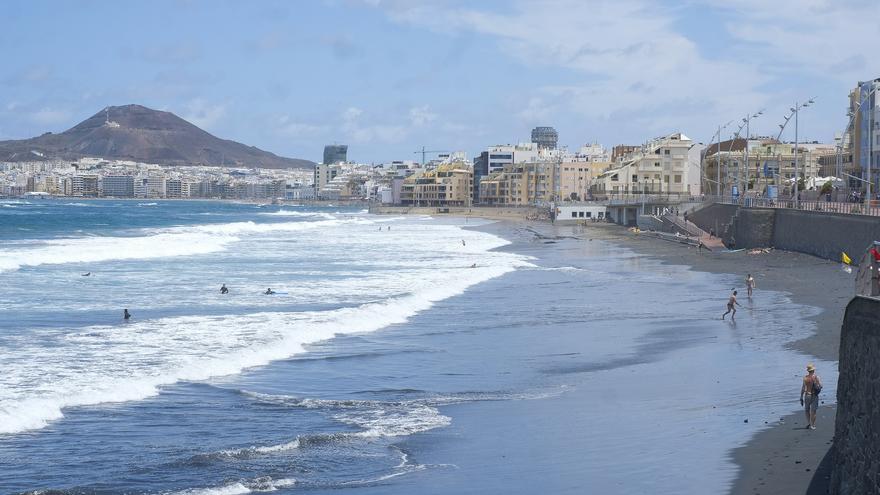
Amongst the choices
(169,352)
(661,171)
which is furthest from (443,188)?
(169,352)

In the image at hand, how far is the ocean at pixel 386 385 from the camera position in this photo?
39.8ft

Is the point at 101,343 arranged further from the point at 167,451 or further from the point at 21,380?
the point at 167,451

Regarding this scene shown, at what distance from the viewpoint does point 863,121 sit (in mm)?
58094

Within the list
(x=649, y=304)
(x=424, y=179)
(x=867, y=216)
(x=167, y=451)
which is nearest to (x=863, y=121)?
(x=867, y=216)

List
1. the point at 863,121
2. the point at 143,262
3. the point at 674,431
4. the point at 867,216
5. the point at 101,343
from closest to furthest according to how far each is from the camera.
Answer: the point at 674,431
the point at 101,343
the point at 867,216
the point at 143,262
the point at 863,121

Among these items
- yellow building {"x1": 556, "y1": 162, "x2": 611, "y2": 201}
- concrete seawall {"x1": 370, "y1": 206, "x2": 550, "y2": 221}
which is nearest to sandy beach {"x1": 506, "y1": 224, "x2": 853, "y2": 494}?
concrete seawall {"x1": 370, "y1": 206, "x2": 550, "y2": 221}

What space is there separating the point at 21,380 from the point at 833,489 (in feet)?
38.4

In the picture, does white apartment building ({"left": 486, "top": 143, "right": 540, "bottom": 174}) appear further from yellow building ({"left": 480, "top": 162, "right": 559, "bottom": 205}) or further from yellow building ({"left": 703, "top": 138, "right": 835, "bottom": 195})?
yellow building ({"left": 703, "top": 138, "right": 835, "bottom": 195})

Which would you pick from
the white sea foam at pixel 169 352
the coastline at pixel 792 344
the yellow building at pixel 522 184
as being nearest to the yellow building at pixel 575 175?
the yellow building at pixel 522 184

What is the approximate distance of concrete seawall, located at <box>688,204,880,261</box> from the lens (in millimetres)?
34625

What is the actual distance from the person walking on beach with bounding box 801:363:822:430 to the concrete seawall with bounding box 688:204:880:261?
20.6m

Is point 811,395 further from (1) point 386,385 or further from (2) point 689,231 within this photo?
(2) point 689,231

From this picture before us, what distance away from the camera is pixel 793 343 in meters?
20.4

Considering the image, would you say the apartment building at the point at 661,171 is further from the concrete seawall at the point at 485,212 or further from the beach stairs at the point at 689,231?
the beach stairs at the point at 689,231
